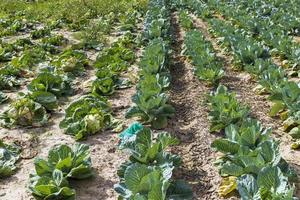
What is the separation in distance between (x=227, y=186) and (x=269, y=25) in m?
8.48

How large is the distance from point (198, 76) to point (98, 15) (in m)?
10.3

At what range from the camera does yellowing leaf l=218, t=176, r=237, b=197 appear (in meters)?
3.96

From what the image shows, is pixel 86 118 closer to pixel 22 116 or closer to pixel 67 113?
pixel 67 113

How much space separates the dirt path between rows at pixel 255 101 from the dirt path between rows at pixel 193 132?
0.61 metres

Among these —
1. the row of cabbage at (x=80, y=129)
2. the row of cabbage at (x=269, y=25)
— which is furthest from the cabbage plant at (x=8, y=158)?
the row of cabbage at (x=269, y=25)

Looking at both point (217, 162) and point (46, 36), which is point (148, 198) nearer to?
point (217, 162)

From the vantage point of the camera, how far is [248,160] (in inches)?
153

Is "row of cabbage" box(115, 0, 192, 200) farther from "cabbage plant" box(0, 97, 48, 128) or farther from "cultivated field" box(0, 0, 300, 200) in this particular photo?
"cabbage plant" box(0, 97, 48, 128)

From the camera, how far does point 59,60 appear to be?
→ 8961 millimetres

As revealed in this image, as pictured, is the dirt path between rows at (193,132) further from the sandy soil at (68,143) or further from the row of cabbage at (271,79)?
the row of cabbage at (271,79)

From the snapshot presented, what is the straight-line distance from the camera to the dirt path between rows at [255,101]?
15.8 ft

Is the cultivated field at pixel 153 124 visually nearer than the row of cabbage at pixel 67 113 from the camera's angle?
Yes

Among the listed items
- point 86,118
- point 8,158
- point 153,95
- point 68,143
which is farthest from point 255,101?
point 8,158

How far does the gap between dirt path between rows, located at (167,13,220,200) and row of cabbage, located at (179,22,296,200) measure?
149 mm
